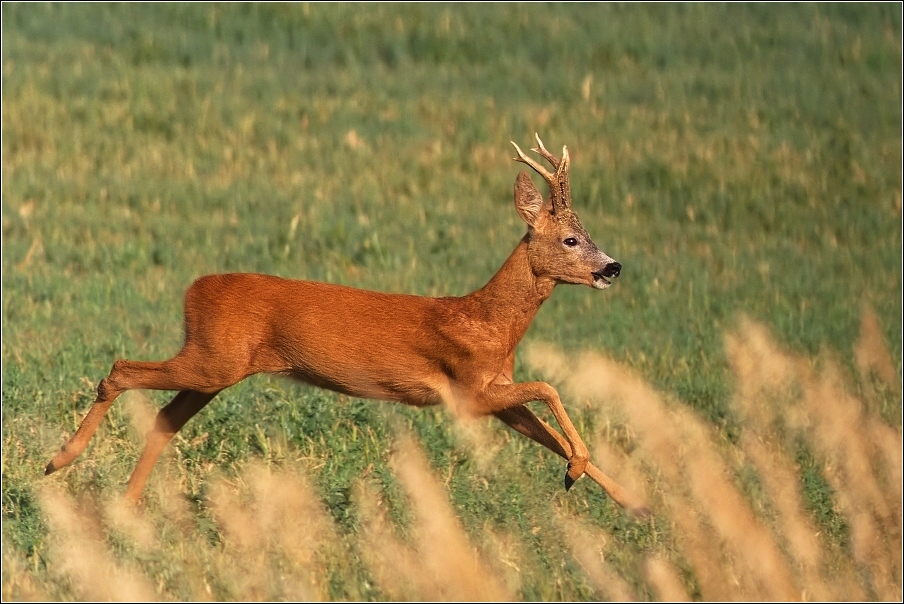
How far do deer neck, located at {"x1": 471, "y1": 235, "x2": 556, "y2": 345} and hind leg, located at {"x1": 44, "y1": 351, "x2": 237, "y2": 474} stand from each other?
1.18 m

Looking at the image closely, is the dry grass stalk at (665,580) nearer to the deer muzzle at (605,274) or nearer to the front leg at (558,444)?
the front leg at (558,444)

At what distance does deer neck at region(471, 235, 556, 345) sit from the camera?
7.26m

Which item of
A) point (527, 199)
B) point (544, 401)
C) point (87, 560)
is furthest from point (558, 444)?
point (87, 560)

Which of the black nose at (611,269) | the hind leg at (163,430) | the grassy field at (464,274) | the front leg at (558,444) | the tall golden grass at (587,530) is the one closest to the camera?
the tall golden grass at (587,530)

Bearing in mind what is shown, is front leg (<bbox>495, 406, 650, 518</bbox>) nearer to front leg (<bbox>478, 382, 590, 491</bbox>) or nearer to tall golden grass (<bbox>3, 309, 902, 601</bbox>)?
front leg (<bbox>478, 382, 590, 491</bbox>)

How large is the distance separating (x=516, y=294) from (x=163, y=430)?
176 cm

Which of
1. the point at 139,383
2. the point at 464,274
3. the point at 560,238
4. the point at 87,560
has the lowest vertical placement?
the point at 464,274

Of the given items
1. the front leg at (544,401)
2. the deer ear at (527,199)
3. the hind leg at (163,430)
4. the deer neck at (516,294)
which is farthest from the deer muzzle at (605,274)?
the hind leg at (163,430)

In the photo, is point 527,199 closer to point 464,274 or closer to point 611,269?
point 611,269

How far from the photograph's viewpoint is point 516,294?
7273mm

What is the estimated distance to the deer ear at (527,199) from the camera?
279 inches

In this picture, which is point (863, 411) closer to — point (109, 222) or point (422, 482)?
point (422, 482)

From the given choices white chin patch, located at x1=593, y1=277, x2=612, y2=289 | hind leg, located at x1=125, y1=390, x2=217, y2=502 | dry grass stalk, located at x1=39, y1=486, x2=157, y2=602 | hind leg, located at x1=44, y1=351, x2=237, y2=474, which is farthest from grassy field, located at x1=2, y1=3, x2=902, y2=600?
white chin patch, located at x1=593, y1=277, x2=612, y2=289

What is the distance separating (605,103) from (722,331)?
20.9 ft
